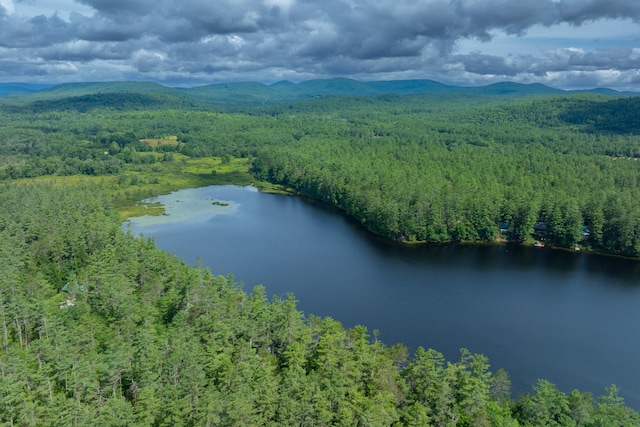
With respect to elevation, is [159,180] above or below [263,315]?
below

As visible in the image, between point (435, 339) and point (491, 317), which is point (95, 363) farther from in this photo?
point (491, 317)

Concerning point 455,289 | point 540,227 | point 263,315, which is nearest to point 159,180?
point 455,289

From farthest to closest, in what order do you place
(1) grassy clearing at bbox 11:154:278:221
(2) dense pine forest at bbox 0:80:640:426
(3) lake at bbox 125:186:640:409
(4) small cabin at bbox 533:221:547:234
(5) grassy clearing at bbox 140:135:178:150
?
1. (5) grassy clearing at bbox 140:135:178:150
2. (1) grassy clearing at bbox 11:154:278:221
3. (4) small cabin at bbox 533:221:547:234
4. (3) lake at bbox 125:186:640:409
5. (2) dense pine forest at bbox 0:80:640:426

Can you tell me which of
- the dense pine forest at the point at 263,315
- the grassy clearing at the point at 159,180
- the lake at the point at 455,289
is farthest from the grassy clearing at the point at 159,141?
the lake at the point at 455,289

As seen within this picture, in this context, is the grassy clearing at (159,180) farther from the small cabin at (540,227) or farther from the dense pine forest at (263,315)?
the small cabin at (540,227)

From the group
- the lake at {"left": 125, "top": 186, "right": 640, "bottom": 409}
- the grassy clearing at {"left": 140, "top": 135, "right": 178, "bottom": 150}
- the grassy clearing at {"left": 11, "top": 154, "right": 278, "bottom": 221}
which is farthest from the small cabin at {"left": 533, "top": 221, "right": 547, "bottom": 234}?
the grassy clearing at {"left": 140, "top": 135, "right": 178, "bottom": 150}

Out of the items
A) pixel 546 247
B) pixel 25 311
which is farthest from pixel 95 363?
pixel 546 247

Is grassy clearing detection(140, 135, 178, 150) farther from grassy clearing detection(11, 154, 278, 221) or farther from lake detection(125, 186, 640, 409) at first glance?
lake detection(125, 186, 640, 409)

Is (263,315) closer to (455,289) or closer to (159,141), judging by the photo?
(455,289)
